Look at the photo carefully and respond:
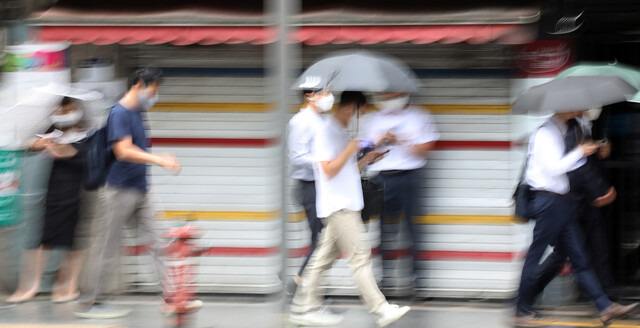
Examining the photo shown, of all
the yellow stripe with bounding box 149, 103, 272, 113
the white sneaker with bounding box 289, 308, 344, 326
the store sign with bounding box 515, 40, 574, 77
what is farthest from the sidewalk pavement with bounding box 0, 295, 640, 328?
the store sign with bounding box 515, 40, 574, 77

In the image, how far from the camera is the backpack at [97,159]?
7199 millimetres

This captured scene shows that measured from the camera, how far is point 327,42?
309 inches

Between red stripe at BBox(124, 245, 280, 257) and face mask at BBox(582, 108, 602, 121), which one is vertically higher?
face mask at BBox(582, 108, 602, 121)

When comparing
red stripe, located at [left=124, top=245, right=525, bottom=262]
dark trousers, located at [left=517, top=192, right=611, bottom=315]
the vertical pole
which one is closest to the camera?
the vertical pole

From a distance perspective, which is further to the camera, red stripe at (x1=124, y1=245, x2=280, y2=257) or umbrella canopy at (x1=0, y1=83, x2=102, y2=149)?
red stripe at (x1=124, y1=245, x2=280, y2=257)

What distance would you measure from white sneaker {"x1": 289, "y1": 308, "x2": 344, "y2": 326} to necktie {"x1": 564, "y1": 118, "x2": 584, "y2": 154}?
1.99 metres

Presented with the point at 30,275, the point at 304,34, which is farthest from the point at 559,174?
the point at 30,275

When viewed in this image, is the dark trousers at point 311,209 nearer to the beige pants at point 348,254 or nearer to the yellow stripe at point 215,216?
the beige pants at point 348,254

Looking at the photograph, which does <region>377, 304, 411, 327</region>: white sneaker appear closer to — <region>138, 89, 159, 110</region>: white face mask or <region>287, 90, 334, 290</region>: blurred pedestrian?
<region>287, 90, 334, 290</region>: blurred pedestrian

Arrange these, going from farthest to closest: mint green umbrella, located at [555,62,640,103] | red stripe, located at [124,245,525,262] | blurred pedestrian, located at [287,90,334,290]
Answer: red stripe, located at [124,245,525,262], blurred pedestrian, located at [287,90,334,290], mint green umbrella, located at [555,62,640,103]

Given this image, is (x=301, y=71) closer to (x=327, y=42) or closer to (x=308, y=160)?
→ (x=327, y=42)

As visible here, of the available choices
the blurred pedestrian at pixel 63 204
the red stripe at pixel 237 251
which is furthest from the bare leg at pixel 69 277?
the red stripe at pixel 237 251

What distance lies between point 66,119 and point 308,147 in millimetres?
1888

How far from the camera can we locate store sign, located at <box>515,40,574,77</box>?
775cm
